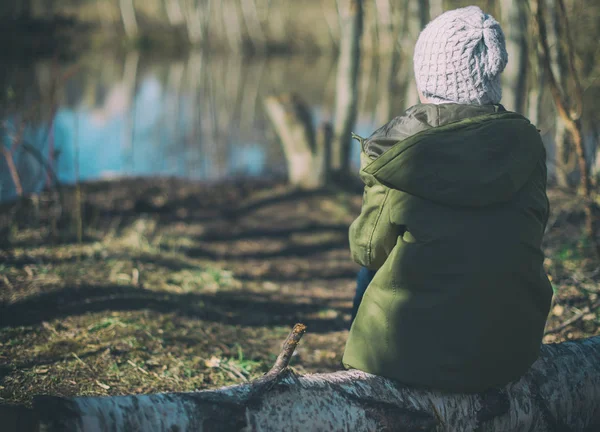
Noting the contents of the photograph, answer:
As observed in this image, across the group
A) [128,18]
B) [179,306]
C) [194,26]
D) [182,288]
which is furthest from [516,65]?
[194,26]

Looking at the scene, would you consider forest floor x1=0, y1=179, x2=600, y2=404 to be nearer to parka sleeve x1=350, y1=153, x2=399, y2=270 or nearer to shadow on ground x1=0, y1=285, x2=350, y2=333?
shadow on ground x1=0, y1=285, x2=350, y2=333

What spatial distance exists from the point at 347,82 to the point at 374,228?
18.5 ft

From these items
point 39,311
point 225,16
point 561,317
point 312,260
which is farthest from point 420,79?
point 225,16

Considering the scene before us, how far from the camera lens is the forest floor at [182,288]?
3.10 m

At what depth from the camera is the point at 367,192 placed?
2.29 m

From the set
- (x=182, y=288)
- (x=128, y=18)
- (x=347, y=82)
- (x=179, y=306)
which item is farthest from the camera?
(x=128, y=18)

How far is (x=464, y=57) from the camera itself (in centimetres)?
228

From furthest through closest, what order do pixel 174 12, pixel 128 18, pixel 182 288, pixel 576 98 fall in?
pixel 174 12 < pixel 128 18 < pixel 182 288 < pixel 576 98

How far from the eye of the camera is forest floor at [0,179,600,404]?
10.2 ft

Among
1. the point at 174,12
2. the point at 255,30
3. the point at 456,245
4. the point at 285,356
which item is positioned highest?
the point at 174,12

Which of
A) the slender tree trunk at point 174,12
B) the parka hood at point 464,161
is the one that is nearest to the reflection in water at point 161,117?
the parka hood at point 464,161

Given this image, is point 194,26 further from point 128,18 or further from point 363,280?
point 363,280

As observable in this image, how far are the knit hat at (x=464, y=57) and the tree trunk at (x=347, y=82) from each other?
5.20 meters

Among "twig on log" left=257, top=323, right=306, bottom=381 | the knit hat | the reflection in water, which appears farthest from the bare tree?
the reflection in water
